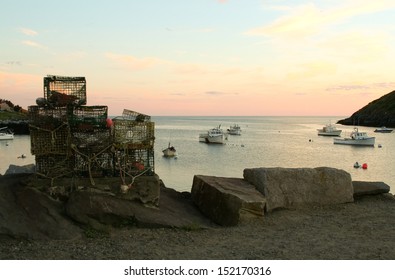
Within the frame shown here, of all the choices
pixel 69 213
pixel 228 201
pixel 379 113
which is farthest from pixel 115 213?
pixel 379 113

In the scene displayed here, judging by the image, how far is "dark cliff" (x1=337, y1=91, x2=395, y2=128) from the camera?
139m

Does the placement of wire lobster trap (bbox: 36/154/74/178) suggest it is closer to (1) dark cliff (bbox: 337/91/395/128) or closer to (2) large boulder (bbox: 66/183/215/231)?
(2) large boulder (bbox: 66/183/215/231)

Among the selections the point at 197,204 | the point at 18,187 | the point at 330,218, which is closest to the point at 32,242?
the point at 18,187

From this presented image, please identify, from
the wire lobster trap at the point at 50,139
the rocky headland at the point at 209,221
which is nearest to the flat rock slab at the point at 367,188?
the rocky headland at the point at 209,221

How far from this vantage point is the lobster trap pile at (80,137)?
349 inches

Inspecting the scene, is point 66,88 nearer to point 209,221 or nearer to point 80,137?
point 80,137

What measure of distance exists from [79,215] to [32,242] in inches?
40.8

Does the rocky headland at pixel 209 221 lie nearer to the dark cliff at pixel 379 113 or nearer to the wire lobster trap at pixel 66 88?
the wire lobster trap at pixel 66 88

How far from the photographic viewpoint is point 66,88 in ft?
31.1

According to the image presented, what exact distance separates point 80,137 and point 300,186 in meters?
5.19

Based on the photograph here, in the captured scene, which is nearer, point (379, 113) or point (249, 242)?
point (249, 242)

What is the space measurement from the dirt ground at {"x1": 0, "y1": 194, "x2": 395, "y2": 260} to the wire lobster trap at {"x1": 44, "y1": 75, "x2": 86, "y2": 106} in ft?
9.95

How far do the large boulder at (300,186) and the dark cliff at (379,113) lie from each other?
5276 inches

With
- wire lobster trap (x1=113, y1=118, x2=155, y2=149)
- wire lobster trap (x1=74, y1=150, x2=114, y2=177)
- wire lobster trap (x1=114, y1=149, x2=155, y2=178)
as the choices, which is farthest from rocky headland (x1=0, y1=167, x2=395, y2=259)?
wire lobster trap (x1=113, y1=118, x2=155, y2=149)
